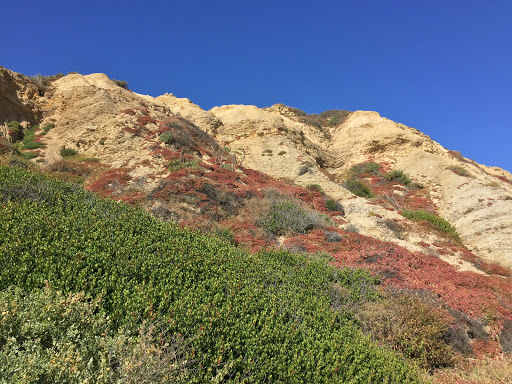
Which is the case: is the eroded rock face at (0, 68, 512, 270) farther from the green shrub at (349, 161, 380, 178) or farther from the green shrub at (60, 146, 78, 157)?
the green shrub at (349, 161, 380, 178)

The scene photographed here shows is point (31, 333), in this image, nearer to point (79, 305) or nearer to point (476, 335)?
point (79, 305)

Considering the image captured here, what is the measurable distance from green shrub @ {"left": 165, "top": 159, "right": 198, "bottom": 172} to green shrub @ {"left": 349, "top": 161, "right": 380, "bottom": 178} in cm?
2211

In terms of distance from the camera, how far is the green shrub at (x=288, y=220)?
49.0 ft

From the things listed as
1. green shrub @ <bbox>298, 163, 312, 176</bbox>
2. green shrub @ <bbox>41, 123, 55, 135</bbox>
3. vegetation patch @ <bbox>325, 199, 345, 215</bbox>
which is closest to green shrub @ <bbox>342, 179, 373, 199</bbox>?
green shrub @ <bbox>298, 163, 312, 176</bbox>

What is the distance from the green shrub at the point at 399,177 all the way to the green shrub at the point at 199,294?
26609mm

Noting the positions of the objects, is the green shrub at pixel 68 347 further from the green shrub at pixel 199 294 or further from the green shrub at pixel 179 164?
the green shrub at pixel 179 164

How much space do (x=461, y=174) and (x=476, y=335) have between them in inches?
Answer: 999

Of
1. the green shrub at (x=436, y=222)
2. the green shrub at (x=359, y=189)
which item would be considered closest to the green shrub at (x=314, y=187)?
the green shrub at (x=359, y=189)

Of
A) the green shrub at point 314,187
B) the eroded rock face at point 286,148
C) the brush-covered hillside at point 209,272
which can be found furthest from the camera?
the green shrub at point 314,187

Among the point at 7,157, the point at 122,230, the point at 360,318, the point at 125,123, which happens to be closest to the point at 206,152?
the point at 125,123

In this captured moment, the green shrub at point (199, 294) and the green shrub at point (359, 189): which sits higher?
the green shrub at point (359, 189)

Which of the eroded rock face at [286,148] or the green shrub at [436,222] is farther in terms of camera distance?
the green shrub at [436,222]

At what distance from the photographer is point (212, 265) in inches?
283

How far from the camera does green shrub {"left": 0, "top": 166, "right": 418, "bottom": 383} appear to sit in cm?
446
